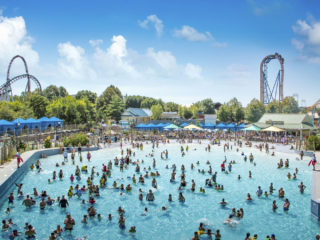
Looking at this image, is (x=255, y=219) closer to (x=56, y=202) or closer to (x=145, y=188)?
(x=145, y=188)

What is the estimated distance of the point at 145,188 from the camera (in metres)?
19.2

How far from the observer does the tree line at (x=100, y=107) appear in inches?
2024

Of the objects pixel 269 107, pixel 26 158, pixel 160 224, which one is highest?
pixel 269 107

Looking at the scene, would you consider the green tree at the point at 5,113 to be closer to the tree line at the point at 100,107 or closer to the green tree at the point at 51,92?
the tree line at the point at 100,107

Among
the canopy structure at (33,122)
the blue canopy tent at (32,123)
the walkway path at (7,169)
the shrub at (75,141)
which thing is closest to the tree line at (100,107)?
the blue canopy tent at (32,123)

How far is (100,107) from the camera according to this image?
258ft

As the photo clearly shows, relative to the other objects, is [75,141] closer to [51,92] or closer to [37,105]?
[37,105]

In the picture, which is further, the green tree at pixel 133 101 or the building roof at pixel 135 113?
the green tree at pixel 133 101

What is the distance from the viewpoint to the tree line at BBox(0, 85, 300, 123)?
51406mm

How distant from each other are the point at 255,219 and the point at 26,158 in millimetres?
20840

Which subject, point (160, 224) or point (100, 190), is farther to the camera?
point (100, 190)

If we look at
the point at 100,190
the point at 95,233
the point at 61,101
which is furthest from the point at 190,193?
the point at 61,101

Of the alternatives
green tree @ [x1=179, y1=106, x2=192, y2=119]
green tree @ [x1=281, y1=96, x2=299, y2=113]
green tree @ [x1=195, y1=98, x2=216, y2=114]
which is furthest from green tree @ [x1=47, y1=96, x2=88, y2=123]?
green tree @ [x1=281, y1=96, x2=299, y2=113]

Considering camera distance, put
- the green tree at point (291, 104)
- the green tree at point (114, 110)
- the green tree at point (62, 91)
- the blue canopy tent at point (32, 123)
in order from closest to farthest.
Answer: the blue canopy tent at point (32, 123), the green tree at point (114, 110), the green tree at point (291, 104), the green tree at point (62, 91)
